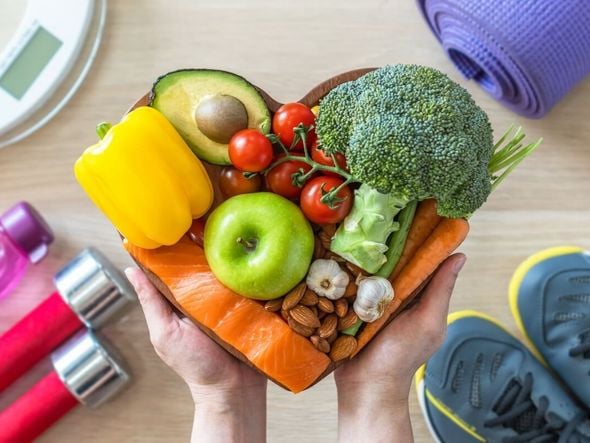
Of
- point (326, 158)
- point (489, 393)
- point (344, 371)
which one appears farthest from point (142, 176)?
point (489, 393)

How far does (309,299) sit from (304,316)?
0.8 inches

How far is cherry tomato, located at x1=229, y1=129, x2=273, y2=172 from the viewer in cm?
77

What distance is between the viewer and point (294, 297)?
2.58ft

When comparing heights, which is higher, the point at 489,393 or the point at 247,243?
the point at 247,243

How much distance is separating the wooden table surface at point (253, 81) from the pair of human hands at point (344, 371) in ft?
0.70

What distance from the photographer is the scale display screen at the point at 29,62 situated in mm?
1092

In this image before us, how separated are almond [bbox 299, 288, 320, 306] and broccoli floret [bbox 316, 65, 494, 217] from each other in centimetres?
15

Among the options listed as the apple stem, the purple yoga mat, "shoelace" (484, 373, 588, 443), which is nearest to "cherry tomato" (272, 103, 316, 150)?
the apple stem

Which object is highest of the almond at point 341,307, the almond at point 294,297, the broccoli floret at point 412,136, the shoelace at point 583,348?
the broccoli floret at point 412,136

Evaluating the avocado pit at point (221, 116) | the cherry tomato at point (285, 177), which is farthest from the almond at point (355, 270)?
the avocado pit at point (221, 116)

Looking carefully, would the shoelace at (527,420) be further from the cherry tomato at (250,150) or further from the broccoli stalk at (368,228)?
the cherry tomato at (250,150)

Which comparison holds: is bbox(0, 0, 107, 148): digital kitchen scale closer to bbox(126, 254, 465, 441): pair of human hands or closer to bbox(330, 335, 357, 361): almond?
bbox(126, 254, 465, 441): pair of human hands

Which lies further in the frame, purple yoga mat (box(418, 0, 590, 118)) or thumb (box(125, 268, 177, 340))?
purple yoga mat (box(418, 0, 590, 118))

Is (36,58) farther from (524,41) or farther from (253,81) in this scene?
(524,41)
